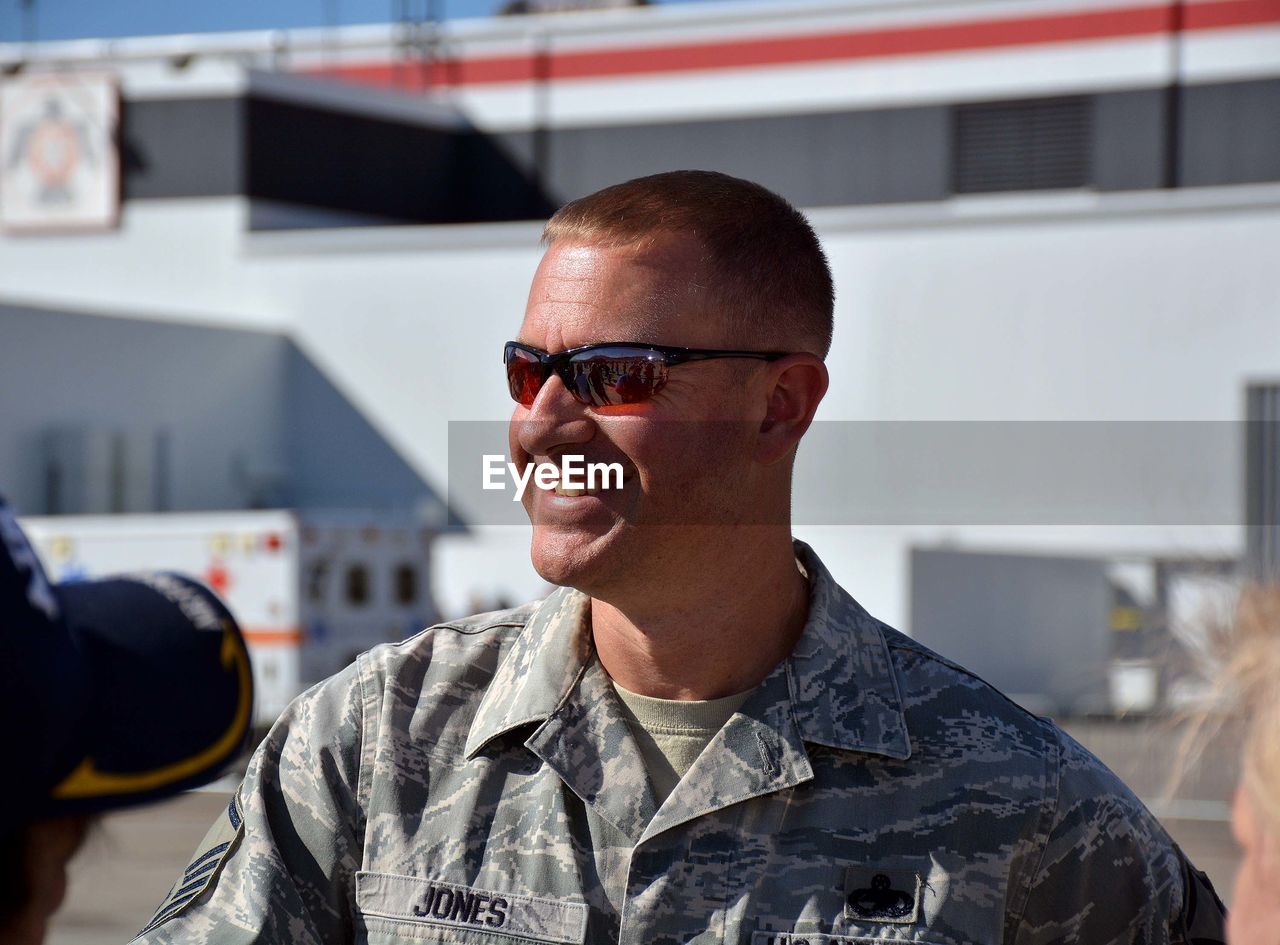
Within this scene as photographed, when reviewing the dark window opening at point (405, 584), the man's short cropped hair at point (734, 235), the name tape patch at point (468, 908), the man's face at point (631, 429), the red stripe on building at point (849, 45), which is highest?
the red stripe on building at point (849, 45)

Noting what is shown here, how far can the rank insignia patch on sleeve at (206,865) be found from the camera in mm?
2512

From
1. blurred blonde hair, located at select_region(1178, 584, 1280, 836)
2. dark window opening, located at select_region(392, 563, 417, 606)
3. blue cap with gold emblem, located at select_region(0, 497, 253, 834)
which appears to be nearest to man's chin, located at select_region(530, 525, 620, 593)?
blue cap with gold emblem, located at select_region(0, 497, 253, 834)

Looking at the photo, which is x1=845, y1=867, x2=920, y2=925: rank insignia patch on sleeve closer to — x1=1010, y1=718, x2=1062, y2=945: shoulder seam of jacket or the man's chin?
x1=1010, y1=718, x2=1062, y2=945: shoulder seam of jacket

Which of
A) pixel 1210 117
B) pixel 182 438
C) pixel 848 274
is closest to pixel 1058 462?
pixel 848 274

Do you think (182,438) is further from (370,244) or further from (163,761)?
(163,761)

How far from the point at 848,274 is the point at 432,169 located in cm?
1137

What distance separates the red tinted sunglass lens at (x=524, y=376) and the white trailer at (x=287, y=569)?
1390 cm

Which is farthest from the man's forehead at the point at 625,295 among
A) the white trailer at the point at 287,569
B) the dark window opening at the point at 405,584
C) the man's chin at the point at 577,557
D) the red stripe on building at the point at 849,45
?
the red stripe on building at the point at 849,45

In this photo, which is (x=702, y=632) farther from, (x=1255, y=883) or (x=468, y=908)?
(x=1255, y=883)

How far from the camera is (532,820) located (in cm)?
253

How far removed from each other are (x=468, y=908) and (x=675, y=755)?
371 mm

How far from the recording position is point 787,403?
2.69 m

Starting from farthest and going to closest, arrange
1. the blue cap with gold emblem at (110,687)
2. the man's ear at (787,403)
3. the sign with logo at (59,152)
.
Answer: the sign with logo at (59,152) → the man's ear at (787,403) → the blue cap with gold emblem at (110,687)

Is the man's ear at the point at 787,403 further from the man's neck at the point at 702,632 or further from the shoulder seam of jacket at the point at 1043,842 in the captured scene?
the shoulder seam of jacket at the point at 1043,842
